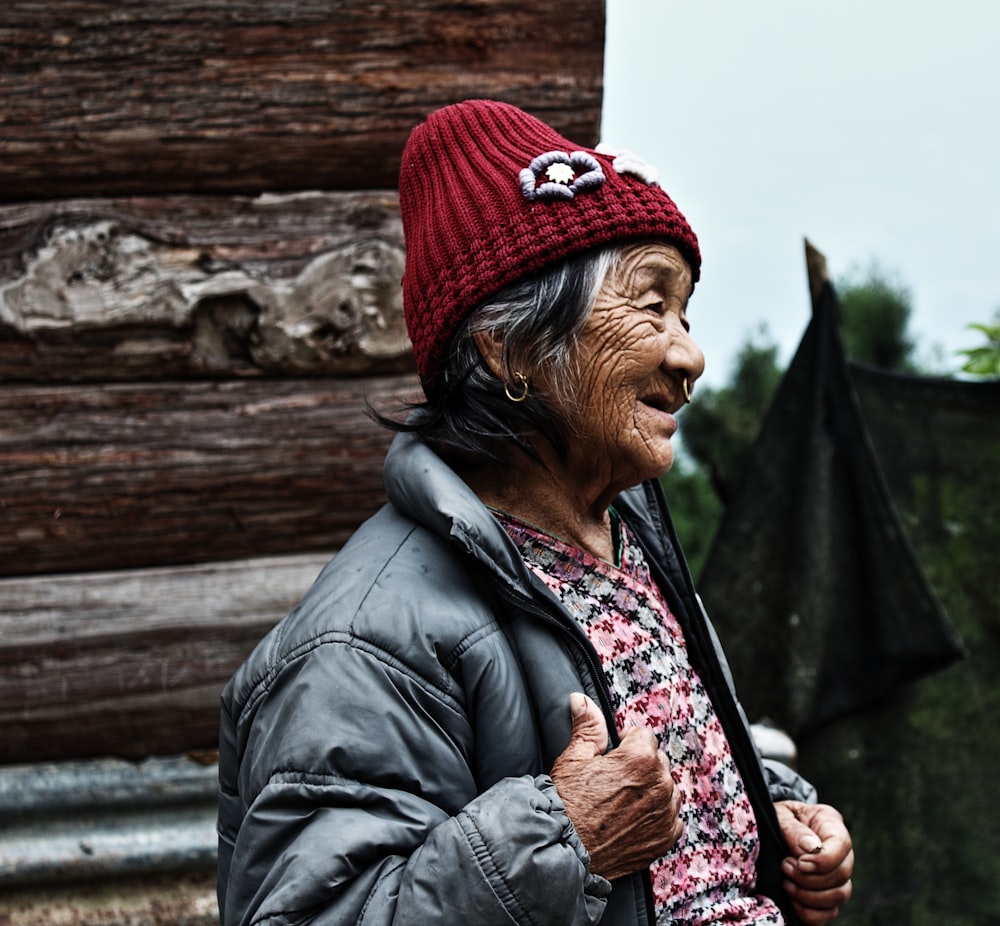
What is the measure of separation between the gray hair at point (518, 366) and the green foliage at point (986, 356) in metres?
2.79

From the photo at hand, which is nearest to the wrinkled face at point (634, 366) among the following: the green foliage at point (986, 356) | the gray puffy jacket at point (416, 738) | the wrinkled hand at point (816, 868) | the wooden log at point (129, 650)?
the gray puffy jacket at point (416, 738)

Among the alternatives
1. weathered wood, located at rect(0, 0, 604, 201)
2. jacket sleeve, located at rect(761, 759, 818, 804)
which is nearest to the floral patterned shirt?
jacket sleeve, located at rect(761, 759, 818, 804)

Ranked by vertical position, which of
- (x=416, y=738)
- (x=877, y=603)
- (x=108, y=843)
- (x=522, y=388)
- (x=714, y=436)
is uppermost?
(x=522, y=388)

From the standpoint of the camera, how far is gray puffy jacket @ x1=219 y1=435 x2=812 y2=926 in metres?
1.25

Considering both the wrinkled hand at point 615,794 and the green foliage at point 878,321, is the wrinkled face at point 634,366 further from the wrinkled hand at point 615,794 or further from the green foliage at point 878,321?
the green foliage at point 878,321

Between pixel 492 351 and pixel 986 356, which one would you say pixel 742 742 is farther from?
pixel 986 356

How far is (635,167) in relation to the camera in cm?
166

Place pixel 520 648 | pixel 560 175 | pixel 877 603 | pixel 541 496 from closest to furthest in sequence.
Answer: pixel 520 648
pixel 560 175
pixel 541 496
pixel 877 603

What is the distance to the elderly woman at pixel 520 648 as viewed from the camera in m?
1.30

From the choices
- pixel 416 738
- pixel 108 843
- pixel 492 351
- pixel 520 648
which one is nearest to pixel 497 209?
pixel 492 351

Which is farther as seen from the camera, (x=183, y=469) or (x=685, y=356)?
(x=183, y=469)

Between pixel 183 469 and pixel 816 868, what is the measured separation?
154cm

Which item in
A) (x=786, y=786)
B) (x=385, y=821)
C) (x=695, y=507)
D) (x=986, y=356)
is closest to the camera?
(x=385, y=821)

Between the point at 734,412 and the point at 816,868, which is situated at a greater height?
the point at 816,868
